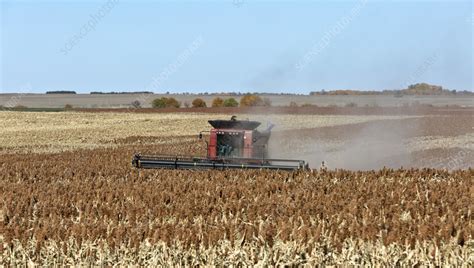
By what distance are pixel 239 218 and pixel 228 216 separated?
0.48 meters

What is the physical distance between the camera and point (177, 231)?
379 inches

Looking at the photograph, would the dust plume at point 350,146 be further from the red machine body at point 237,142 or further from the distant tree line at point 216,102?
the distant tree line at point 216,102

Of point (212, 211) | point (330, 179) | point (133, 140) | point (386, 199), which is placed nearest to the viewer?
point (212, 211)

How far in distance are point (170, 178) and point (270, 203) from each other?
4.83 metres

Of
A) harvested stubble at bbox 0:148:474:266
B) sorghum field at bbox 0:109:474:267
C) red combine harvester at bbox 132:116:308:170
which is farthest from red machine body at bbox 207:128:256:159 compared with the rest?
harvested stubble at bbox 0:148:474:266

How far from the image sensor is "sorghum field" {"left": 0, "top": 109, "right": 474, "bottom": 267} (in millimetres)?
8797

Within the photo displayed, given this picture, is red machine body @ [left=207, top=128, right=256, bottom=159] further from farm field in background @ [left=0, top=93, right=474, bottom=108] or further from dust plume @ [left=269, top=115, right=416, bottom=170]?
farm field in background @ [left=0, top=93, right=474, bottom=108]

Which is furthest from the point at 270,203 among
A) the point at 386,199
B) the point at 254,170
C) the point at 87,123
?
the point at 87,123

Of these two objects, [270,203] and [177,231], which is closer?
[177,231]

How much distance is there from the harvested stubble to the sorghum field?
0.07 feet

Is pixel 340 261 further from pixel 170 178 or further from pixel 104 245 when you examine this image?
pixel 170 178

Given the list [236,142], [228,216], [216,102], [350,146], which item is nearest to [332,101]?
[216,102]

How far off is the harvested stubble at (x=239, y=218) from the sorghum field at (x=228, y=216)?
0.8 inches

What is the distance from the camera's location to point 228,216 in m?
11.8
